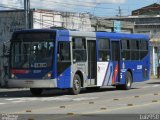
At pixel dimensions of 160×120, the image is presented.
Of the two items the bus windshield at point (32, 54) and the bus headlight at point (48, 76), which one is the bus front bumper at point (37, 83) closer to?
the bus headlight at point (48, 76)

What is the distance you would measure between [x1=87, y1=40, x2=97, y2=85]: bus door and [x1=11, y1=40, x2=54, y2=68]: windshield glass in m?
2.97

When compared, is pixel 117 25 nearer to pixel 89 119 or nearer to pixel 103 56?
pixel 103 56

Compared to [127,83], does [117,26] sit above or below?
above

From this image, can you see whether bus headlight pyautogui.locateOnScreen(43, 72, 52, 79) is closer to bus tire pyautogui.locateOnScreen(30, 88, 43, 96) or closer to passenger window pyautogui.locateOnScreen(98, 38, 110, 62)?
bus tire pyautogui.locateOnScreen(30, 88, 43, 96)

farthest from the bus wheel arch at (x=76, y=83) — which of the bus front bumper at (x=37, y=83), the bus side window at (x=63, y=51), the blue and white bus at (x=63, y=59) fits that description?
the bus front bumper at (x=37, y=83)

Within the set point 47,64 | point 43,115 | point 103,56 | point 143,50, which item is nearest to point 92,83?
point 103,56

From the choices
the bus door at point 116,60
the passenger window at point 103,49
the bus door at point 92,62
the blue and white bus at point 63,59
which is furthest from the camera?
the bus door at point 116,60

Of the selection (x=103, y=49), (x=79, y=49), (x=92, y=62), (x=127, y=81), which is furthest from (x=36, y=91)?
(x=127, y=81)

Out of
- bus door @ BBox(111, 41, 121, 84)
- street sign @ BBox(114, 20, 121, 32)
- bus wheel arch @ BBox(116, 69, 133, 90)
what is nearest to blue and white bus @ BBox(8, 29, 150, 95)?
bus door @ BBox(111, 41, 121, 84)

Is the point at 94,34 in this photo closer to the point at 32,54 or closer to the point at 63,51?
the point at 63,51

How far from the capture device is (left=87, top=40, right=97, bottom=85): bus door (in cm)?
2588

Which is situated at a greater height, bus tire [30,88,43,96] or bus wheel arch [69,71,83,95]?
bus wheel arch [69,71,83,95]

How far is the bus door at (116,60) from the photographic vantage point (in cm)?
2789

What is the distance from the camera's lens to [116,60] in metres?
28.2
